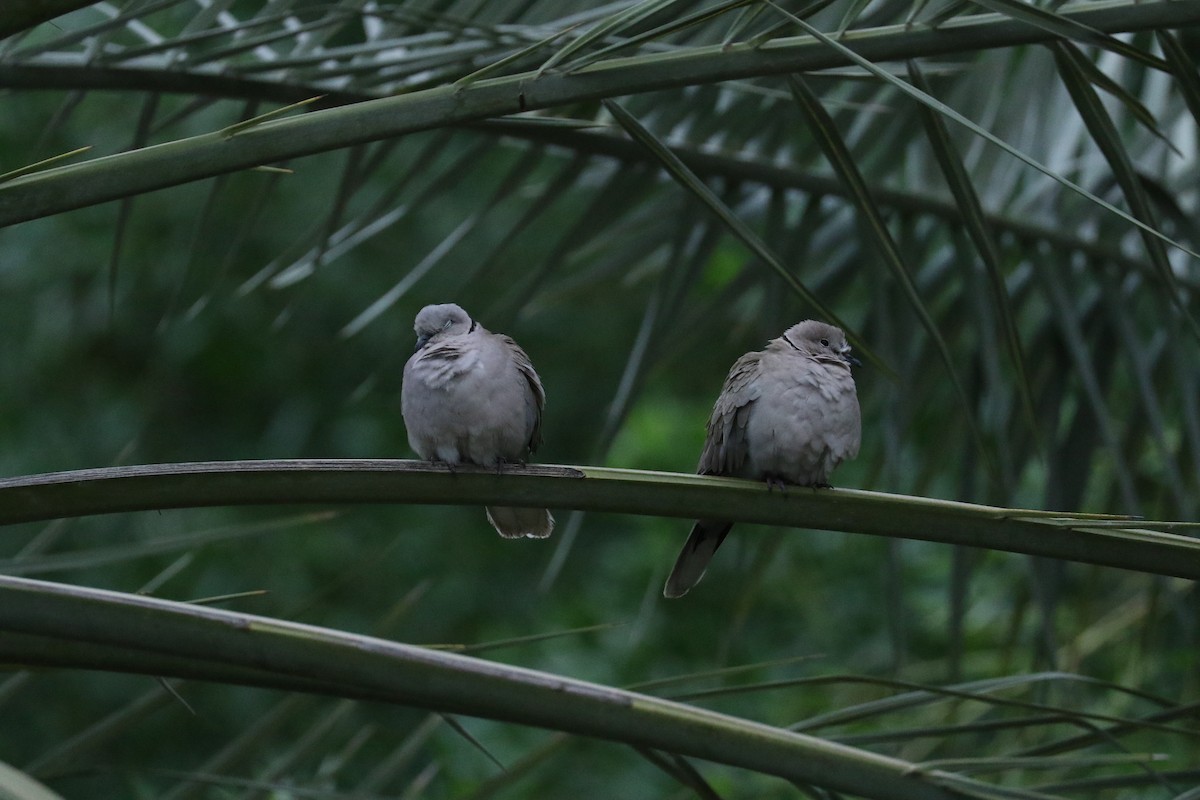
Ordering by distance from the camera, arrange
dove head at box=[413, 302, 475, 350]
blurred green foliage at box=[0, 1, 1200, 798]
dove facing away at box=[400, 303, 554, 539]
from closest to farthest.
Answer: dove facing away at box=[400, 303, 554, 539], dove head at box=[413, 302, 475, 350], blurred green foliage at box=[0, 1, 1200, 798]

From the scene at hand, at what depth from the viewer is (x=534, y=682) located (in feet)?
5.03

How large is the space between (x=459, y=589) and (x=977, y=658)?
99.6 inches

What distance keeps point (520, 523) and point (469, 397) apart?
36 cm

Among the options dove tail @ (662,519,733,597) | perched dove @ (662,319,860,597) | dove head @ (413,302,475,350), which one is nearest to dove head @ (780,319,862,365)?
perched dove @ (662,319,860,597)

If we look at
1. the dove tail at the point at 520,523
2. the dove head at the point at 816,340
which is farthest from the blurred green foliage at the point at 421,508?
the dove tail at the point at 520,523

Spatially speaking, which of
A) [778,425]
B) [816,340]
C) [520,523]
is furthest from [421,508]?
[778,425]

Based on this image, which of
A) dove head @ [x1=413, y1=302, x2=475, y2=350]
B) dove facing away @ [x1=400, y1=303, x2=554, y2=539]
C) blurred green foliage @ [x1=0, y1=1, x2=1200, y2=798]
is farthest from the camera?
blurred green foliage @ [x1=0, y1=1, x2=1200, y2=798]

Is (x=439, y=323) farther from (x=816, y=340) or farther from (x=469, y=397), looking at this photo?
(x=816, y=340)

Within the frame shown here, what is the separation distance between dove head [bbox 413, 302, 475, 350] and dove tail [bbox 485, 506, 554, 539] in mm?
368

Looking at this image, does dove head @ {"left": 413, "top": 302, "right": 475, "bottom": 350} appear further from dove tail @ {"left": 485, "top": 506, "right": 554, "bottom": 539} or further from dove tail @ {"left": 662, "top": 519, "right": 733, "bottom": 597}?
dove tail @ {"left": 662, "top": 519, "right": 733, "bottom": 597}

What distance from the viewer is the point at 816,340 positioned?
2.74 metres

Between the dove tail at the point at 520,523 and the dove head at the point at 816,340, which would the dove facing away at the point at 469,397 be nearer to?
the dove tail at the point at 520,523

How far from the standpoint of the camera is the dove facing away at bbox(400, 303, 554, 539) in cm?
247

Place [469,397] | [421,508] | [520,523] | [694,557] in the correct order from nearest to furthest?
[469,397] → [694,557] → [520,523] → [421,508]
